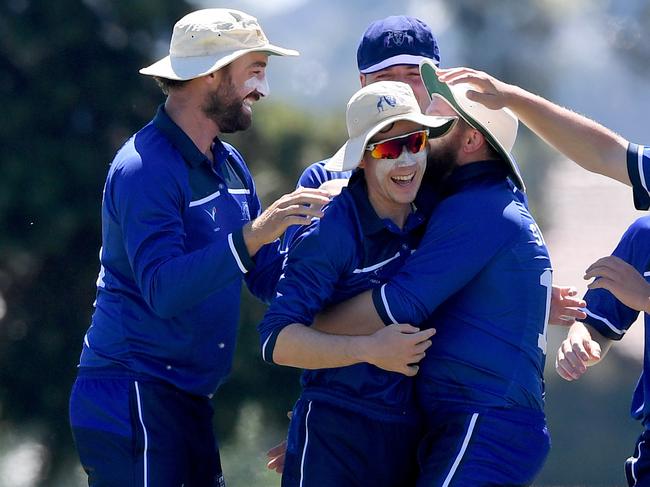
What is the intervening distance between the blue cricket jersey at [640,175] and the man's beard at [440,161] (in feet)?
1.71

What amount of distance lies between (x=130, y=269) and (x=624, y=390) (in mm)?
3948

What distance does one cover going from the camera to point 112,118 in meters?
7.01

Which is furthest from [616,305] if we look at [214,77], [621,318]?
[214,77]

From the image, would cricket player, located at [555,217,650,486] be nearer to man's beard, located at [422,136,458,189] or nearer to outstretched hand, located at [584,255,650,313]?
outstretched hand, located at [584,255,650,313]

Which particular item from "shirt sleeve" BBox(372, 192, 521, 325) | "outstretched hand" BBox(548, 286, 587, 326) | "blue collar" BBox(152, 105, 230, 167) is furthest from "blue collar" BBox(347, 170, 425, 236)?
"blue collar" BBox(152, 105, 230, 167)

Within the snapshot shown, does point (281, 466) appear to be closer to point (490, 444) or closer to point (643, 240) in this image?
point (490, 444)

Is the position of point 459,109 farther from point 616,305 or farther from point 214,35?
point 616,305

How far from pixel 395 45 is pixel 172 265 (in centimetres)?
104

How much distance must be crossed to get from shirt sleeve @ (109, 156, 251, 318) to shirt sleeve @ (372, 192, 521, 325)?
0.43m

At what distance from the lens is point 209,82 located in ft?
11.6

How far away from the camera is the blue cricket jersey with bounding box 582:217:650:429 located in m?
3.60

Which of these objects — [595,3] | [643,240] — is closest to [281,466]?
[643,240]

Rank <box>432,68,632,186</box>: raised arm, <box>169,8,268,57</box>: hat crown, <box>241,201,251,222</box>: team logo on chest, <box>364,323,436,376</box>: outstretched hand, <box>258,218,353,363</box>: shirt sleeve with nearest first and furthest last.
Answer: <box>364,323,436,376</box>: outstretched hand
<box>258,218,353,363</box>: shirt sleeve
<box>432,68,632,186</box>: raised arm
<box>169,8,268,57</box>: hat crown
<box>241,201,251,222</box>: team logo on chest

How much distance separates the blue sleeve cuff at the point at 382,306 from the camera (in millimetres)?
2961
